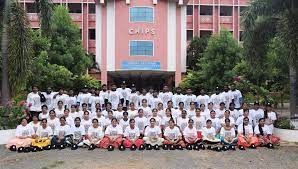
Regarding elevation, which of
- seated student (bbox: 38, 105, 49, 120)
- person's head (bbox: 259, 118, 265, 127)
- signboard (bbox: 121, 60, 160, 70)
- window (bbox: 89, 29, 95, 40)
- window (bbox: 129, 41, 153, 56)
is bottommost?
person's head (bbox: 259, 118, 265, 127)

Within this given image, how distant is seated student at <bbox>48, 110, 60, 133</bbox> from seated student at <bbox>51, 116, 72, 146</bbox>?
0.70ft

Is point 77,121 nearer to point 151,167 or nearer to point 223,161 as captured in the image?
point 151,167

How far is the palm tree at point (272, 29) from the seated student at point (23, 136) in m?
8.38

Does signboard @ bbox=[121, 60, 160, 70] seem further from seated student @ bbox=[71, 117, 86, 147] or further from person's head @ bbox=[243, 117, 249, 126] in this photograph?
seated student @ bbox=[71, 117, 86, 147]

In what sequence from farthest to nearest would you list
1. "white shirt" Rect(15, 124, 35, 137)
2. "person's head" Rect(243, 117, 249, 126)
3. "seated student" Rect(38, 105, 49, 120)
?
"seated student" Rect(38, 105, 49, 120), "person's head" Rect(243, 117, 249, 126), "white shirt" Rect(15, 124, 35, 137)

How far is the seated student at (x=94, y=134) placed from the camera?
11984 mm

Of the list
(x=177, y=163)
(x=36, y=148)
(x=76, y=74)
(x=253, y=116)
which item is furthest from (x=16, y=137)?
(x=76, y=74)

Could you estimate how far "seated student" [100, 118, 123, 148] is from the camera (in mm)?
11875

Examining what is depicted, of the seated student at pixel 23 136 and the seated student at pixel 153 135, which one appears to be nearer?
the seated student at pixel 23 136

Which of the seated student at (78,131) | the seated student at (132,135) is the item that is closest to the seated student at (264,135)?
the seated student at (132,135)

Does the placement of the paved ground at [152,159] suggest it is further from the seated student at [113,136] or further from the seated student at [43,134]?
the seated student at [43,134]

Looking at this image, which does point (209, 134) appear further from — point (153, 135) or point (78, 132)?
point (78, 132)

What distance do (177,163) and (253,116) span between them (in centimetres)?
483

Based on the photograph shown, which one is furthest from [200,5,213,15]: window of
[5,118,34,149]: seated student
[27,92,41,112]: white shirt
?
[5,118,34,149]: seated student
